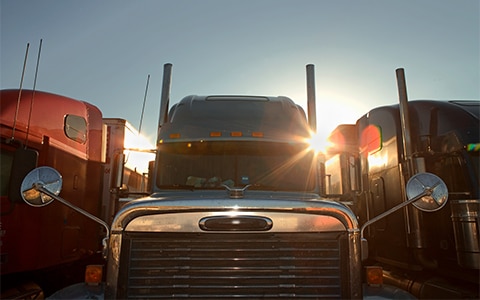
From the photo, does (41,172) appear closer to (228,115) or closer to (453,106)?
(228,115)

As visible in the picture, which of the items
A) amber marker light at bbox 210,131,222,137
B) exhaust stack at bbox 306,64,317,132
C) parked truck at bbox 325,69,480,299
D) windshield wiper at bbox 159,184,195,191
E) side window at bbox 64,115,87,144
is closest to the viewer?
windshield wiper at bbox 159,184,195,191

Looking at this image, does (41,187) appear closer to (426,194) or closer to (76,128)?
(76,128)

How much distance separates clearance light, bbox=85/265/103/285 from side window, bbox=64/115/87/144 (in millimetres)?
2912

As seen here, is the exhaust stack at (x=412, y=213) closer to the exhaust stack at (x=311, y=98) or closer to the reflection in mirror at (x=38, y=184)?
the exhaust stack at (x=311, y=98)

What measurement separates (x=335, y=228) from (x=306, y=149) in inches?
67.1

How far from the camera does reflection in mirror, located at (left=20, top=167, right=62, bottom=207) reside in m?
3.50

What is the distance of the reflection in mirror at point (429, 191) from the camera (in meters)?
3.51

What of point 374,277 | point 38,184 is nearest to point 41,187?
point 38,184

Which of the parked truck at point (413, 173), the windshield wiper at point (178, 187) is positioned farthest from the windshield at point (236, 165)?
the parked truck at point (413, 173)

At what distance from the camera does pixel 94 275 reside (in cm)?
366

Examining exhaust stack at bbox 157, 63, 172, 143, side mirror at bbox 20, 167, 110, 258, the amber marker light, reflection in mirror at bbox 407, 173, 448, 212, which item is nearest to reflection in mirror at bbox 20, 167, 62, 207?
side mirror at bbox 20, 167, 110, 258

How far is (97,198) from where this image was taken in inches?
256

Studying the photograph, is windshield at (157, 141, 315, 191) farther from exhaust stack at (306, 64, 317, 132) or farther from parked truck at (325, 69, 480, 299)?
exhaust stack at (306, 64, 317, 132)

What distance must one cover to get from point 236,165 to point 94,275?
6.68 feet
